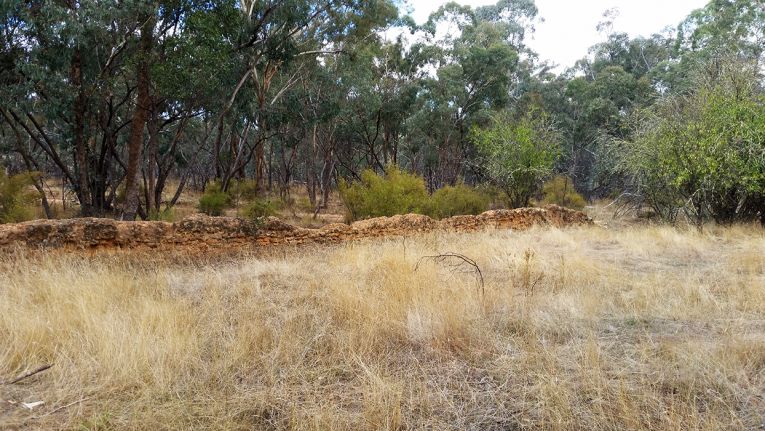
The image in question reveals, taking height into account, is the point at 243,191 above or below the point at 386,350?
above

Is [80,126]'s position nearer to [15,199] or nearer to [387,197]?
[15,199]

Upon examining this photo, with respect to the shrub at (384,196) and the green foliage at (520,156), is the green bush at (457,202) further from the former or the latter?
the green foliage at (520,156)

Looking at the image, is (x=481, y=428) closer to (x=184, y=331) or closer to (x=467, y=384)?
(x=467, y=384)

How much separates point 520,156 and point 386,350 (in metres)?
15.7

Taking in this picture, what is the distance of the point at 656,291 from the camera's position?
5.27 m

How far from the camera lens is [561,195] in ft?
79.5

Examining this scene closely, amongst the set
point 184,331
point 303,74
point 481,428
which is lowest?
point 481,428

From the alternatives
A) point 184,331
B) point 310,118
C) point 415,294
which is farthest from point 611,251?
point 310,118

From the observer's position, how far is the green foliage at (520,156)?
17.8 meters

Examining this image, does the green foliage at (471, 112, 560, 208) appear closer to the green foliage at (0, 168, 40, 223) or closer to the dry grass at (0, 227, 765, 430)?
the dry grass at (0, 227, 765, 430)

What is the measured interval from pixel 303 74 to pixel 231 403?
65.2 feet

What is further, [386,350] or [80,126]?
[80,126]

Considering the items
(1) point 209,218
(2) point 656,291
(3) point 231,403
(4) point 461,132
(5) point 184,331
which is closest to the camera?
(3) point 231,403

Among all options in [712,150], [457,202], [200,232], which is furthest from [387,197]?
[712,150]
